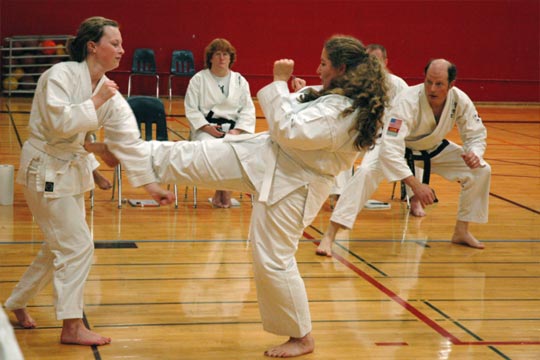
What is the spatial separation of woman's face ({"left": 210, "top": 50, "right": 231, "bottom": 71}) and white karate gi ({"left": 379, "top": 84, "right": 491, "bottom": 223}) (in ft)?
6.98

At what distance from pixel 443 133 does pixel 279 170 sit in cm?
312

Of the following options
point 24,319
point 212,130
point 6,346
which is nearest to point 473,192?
point 212,130

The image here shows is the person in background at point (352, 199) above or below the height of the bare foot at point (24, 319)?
above

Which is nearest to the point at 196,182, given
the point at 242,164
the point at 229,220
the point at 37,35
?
the point at 242,164

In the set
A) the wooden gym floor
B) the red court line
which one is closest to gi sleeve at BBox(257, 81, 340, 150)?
the wooden gym floor

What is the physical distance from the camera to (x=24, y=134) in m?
11.6

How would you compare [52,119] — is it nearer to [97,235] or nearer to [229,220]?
[97,235]

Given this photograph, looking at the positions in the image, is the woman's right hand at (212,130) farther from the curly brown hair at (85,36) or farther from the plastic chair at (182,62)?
the plastic chair at (182,62)

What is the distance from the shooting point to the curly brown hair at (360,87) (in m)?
3.99

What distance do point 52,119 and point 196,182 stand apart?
0.72 meters

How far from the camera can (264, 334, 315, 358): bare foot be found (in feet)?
13.7

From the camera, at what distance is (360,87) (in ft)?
13.2

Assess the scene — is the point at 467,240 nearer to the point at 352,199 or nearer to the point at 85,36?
the point at 352,199

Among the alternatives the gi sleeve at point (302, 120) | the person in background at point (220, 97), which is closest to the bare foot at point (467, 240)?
the person in background at point (220, 97)
